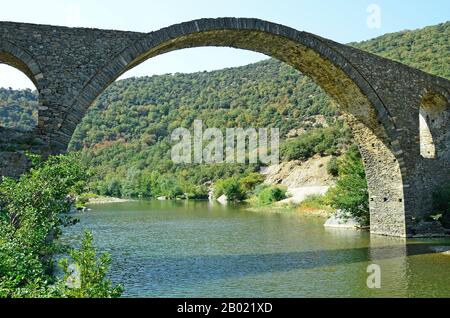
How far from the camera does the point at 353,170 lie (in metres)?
16.2

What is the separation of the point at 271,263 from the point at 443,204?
255 inches

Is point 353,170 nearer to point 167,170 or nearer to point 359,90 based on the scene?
point 359,90

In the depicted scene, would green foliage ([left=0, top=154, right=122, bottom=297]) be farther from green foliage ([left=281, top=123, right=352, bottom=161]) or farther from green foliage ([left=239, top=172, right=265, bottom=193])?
green foliage ([left=239, top=172, right=265, bottom=193])

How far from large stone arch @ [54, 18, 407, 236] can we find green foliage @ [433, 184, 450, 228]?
129cm

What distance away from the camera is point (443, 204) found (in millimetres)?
13680

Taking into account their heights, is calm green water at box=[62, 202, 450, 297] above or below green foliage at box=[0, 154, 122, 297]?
below

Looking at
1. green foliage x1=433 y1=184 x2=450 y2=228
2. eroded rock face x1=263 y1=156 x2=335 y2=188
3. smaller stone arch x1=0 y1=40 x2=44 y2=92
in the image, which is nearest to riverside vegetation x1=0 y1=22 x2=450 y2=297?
green foliage x1=433 y1=184 x2=450 y2=228

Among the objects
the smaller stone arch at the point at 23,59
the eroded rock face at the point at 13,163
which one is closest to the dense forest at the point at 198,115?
the smaller stone arch at the point at 23,59

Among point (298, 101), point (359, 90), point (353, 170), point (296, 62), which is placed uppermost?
point (298, 101)

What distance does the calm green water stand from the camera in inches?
307

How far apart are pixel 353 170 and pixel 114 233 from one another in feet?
27.5

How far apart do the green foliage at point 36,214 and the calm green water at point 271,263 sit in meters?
1.49

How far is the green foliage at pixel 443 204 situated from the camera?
1356 cm
